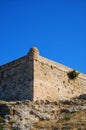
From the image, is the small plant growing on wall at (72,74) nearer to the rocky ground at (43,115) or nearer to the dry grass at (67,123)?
the rocky ground at (43,115)

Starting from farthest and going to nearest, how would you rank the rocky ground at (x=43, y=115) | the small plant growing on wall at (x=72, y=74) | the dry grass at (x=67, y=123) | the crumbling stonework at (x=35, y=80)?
the small plant growing on wall at (x=72, y=74), the crumbling stonework at (x=35, y=80), the rocky ground at (x=43, y=115), the dry grass at (x=67, y=123)

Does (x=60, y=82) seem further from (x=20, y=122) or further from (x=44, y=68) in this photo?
(x=20, y=122)

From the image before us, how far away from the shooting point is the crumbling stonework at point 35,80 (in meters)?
34.3

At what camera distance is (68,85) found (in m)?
38.5

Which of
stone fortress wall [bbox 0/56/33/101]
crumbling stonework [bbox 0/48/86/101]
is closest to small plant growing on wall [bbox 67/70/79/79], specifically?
crumbling stonework [bbox 0/48/86/101]

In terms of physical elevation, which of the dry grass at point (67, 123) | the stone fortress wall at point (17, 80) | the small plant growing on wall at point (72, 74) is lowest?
the dry grass at point (67, 123)

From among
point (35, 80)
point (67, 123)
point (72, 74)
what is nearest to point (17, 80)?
point (35, 80)

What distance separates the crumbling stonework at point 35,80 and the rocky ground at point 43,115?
3848 millimetres

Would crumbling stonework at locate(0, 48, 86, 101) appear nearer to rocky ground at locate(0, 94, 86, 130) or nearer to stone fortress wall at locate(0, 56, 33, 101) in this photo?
stone fortress wall at locate(0, 56, 33, 101)

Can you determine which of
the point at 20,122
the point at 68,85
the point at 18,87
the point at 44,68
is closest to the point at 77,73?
the point at 68,85

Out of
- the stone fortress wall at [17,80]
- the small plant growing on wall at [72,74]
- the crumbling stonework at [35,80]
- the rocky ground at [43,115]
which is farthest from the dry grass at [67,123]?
the small plant growing on wall at [72,74]

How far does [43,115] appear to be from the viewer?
29.0 meters

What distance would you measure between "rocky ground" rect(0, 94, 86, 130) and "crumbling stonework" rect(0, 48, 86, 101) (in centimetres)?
385

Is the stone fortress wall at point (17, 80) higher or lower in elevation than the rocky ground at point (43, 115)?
higher
